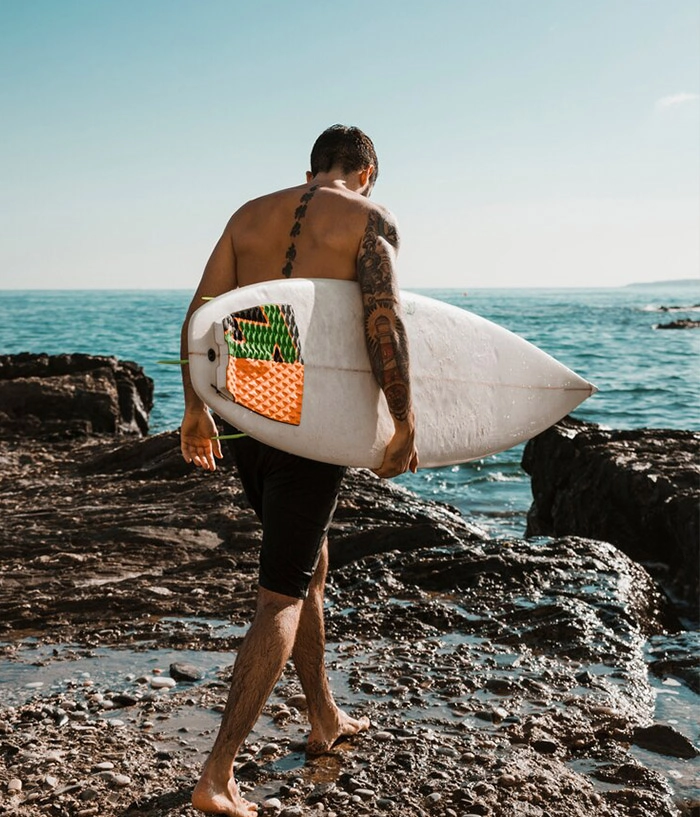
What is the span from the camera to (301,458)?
3.22 metres

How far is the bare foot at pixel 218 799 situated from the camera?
9.62 ft

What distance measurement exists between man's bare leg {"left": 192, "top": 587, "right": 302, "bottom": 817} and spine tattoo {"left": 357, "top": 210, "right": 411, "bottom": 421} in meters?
0.83

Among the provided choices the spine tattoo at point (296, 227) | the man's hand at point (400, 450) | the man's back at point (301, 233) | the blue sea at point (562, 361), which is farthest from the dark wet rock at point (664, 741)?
the blue sea at point (562, 361)

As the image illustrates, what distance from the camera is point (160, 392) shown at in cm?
2105

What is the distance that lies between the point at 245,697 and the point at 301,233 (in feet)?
5.39

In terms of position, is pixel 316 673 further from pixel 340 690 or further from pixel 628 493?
pixel 628 493

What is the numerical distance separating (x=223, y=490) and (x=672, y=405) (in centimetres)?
1459

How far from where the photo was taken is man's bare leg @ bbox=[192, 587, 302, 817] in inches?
116

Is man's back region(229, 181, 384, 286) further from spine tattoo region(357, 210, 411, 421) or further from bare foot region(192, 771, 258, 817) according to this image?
bare foot region(192, 771, 258, 817)

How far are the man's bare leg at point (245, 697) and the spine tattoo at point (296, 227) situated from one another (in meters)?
1.19

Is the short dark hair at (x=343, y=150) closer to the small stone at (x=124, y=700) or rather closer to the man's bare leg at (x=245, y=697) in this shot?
the man's bare leg at (x=245, y=697)

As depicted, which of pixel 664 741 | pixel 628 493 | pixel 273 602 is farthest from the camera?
pixel 628 493

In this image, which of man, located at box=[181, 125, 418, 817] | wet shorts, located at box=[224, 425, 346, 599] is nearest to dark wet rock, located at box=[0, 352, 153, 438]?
man, located at box=[181, 125, 418, 817]

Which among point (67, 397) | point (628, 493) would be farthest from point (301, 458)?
point (67, 397)
